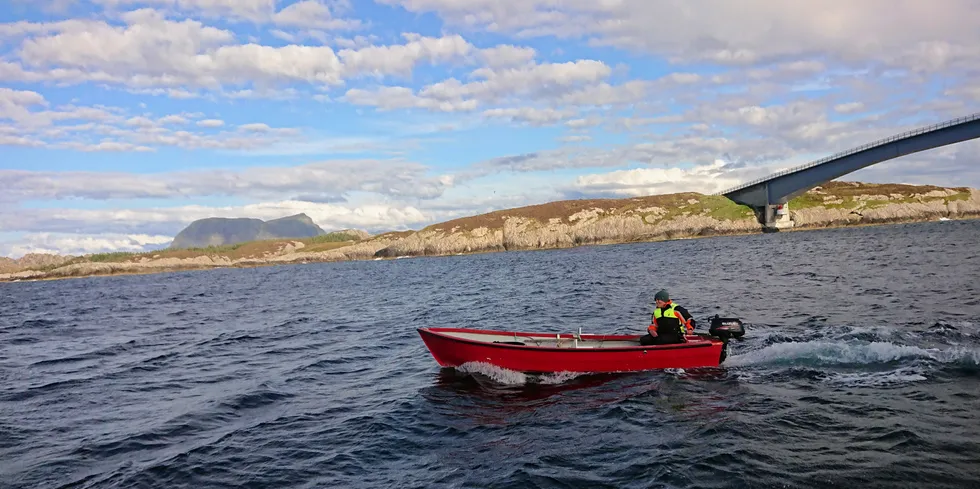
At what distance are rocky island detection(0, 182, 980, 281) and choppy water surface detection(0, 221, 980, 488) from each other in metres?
94.4

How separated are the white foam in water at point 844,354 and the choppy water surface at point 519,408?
0.07 m

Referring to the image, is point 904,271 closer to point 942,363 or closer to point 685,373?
point 942,363

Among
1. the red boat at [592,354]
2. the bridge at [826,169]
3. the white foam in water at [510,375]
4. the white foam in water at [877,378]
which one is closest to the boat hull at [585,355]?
the red boat at [592,354]

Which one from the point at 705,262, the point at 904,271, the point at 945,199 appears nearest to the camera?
the point at 904,271

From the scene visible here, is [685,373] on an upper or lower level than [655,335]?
lower

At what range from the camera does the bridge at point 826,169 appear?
74.4 meters

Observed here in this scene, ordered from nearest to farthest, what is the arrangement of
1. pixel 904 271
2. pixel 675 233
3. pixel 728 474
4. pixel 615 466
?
pixel 728 474 < pixel 615 466 < pixel 904 271 < pixel 675 233

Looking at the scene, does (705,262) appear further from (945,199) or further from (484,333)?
(945,199)

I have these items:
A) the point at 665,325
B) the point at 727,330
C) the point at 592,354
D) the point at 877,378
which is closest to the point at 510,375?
the point at 592,354

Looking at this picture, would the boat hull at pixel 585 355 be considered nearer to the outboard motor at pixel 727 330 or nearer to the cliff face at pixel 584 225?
the outboard motor at pixel 727 330

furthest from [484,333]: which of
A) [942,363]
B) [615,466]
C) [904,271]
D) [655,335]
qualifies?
[904,271]

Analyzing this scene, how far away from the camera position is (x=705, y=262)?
49031 millimetres

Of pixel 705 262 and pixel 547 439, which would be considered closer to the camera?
pixel 547 439

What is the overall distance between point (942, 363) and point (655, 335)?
267 inches
